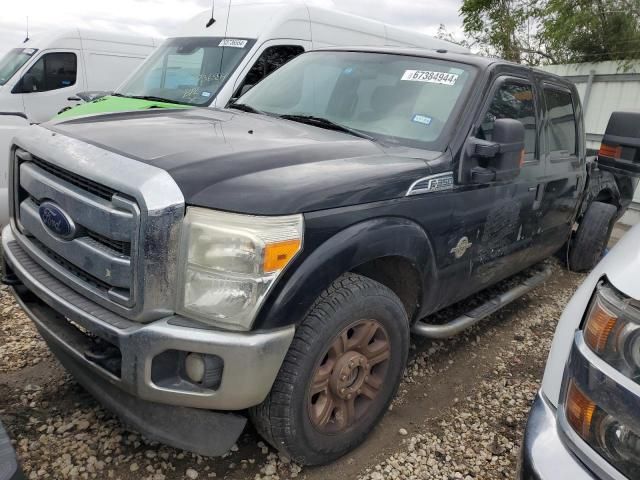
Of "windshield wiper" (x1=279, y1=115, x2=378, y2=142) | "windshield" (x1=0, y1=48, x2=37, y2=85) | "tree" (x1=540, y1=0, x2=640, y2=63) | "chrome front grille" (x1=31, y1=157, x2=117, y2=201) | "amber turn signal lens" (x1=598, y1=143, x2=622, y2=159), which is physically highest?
"tree" (x1=540, y1=0, x2=640, y2=63)

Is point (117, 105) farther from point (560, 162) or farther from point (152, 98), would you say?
point (560, 162)

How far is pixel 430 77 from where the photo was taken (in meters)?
3.12

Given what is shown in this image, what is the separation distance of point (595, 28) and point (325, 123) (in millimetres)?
11400

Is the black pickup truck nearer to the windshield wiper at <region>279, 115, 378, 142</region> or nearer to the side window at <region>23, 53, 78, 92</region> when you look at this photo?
the windshield wiper at <region>279, 115, 378, 142</region>

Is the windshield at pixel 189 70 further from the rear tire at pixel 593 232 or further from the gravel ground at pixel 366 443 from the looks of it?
the rear tire at pixel 593 232

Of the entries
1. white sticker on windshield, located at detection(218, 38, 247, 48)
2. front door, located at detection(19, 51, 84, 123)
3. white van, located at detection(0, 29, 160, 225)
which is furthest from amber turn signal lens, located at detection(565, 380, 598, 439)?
front door, located at detection(19, 51, 84, 123)

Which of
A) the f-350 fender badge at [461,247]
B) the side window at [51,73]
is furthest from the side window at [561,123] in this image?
the side window at [51,73]

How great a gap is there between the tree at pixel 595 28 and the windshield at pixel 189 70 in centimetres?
807

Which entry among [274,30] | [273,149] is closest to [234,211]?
[273,149]

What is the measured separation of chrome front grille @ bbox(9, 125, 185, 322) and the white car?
1341 mm

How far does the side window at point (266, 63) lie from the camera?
20.2ft

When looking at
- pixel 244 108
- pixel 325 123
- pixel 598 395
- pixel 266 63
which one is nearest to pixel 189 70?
pixel 266 63

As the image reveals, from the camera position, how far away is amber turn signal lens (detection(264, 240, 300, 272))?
189 cm

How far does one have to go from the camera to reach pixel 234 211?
1884 millimetres
